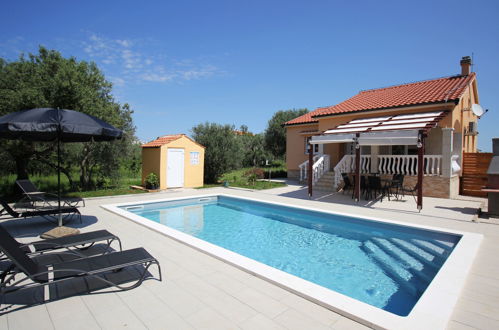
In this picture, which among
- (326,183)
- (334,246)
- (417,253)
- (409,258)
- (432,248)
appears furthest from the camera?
(326,183)

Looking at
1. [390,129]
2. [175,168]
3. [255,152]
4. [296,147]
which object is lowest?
[175,168]

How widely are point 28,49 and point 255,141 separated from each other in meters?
29.5

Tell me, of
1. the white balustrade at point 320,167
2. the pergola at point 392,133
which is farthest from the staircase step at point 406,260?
the white balustrade at point 320,167

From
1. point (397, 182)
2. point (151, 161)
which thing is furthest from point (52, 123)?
point (397, 182)

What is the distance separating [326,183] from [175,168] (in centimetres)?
1007

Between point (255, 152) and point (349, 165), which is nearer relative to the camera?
point (349, 165)

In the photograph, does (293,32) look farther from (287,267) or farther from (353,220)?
(287,267)

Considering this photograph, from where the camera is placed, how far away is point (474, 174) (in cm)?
1580

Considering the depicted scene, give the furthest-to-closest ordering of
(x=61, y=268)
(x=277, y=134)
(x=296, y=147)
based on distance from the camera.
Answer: (x=277, y=134) → (x=296, y=147) → (x=61, y=268)

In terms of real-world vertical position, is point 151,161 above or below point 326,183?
above

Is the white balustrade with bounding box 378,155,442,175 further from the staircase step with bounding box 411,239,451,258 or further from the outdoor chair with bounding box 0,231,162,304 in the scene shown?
the outdoor chair with bounding box 0,231,162,304

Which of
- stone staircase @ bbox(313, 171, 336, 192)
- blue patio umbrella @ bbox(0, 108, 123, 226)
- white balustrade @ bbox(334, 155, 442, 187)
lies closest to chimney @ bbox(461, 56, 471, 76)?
white balustrade @ bbox(334, 155, 442, 187)

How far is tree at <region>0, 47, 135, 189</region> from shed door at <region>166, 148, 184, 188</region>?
10.0 ft

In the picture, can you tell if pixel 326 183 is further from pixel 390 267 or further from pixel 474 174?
pixel 390 267
